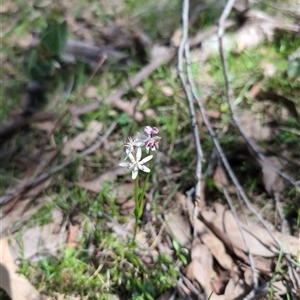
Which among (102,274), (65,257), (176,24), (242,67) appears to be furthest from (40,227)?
(176,24)

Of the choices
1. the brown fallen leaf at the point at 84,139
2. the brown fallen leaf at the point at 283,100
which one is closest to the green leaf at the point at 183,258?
the brown fallen leaf at the point at 84,139

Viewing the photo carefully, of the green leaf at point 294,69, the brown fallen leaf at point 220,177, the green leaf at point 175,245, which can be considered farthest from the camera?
the green leaf at point 294,69

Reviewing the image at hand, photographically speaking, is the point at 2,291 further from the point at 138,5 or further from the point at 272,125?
the point at 138,5

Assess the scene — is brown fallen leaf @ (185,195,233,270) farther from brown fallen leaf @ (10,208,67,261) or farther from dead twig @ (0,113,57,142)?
dead twig @ (0,113,57,142)

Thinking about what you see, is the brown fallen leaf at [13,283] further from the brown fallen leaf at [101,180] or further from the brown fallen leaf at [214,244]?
the brown fallen leaf at [214,244]

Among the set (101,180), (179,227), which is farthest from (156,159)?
(179,227)
